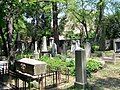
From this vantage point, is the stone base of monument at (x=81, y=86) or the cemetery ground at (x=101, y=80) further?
the cemetery ground at (x=101, y=80)

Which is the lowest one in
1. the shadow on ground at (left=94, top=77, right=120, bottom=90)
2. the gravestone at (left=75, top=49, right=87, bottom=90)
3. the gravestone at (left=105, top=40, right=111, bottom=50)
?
the shadow on ground at (left=94, top=77, right=120, bottom=90)

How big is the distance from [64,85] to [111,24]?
104 feet

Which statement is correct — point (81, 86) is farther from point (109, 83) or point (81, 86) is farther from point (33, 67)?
point (33, 67)

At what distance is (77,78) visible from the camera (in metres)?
12.2

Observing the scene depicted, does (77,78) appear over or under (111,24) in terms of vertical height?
under

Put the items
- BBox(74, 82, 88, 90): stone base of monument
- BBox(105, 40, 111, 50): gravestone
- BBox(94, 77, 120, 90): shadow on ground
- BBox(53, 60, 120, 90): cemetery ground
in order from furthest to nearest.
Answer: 1. BBox(105, 40, 111, 50): gravestone
2. BBox(94, 77, 120, 90): shadow on ground
3. BBox(53, 60, 120, 90): cemetery ground
4. BBox(74, 82, 88, 90): stone base of monument

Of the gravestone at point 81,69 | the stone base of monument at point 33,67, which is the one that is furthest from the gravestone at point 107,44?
the gravestone at point 81,69

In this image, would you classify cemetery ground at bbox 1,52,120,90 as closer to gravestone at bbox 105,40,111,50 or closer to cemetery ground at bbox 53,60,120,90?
cemetery ground at bbox 53,60,120,90

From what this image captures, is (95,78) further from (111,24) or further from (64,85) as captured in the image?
(111,24)

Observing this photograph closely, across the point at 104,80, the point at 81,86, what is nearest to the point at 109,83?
the point at 104,80

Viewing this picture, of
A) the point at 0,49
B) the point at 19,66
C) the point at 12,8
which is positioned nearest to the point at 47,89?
the point at 19,66

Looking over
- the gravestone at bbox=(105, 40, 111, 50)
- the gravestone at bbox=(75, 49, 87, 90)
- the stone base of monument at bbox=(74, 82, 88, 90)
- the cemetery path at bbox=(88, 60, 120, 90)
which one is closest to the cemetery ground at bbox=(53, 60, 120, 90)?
the cemetery path at bbox=(88, 60, 120, 90)

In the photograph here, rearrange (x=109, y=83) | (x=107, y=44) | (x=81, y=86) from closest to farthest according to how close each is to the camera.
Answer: (x=81, y=86)
(x=109, y=83)
(x=107, y=44)

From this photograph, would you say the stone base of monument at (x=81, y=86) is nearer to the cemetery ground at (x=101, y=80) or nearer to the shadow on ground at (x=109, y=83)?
the cemetery ground at (x=101, y=80)
